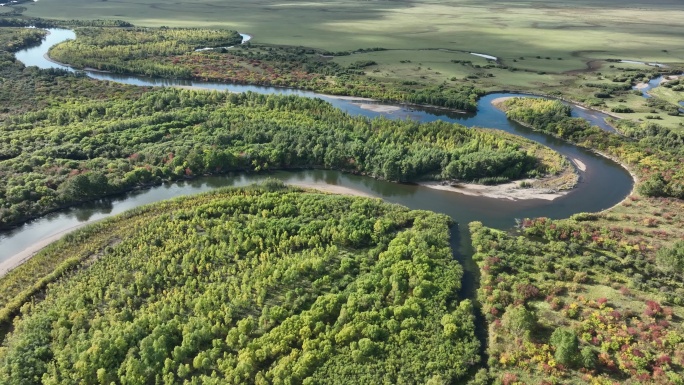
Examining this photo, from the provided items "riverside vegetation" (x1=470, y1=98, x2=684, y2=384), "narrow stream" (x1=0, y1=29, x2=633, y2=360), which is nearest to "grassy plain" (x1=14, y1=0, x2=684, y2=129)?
"narrow stream" (x1=0, y1=29, x2=633, y2=360)

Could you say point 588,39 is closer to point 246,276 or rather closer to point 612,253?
point 612,253

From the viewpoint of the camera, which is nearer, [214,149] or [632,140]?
[214,149]

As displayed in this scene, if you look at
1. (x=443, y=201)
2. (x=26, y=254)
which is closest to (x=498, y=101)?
(x=443, y=201)

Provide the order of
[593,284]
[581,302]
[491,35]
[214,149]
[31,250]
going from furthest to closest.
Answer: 1. [491,35]
2. [214,149]
3. [31,250]
4. [593,284]
5. [581,302]

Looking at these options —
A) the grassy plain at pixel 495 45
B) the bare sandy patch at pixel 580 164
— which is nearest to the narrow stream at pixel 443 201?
the bare sandy patch at pixel 580 164

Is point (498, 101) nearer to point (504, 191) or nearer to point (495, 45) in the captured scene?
point (504, 191)

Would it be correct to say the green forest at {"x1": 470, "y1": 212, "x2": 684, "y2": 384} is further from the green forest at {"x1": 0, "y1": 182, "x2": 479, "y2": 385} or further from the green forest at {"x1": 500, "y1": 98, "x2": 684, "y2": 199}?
the green forest at {"x1": 500, "y1": 98, "x2": 684, "y2": 199}

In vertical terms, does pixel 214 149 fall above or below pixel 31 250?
above
